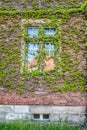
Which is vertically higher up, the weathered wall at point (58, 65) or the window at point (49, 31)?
the window at point (49, 31)

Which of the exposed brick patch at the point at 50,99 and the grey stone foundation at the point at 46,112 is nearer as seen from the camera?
the grey stone foundation at the point at 46,112

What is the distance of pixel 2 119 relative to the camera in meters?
11.0

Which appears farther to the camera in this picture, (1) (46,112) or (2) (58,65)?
(2) (58,65)

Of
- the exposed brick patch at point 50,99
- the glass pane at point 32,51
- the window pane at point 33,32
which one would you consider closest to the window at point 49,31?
the window pane at point 33,32

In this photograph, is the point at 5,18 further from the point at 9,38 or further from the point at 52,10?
the point at 52,10

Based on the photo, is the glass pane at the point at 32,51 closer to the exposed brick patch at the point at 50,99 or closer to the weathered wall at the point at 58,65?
the weathered wall at the point at 58,65

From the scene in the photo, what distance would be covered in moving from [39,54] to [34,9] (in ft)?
5.06

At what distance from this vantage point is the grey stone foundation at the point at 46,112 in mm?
10914

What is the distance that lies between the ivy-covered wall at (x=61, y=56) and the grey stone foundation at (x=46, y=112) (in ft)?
1.89

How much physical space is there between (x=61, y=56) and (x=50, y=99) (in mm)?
1491

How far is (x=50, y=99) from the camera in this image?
1107 cm

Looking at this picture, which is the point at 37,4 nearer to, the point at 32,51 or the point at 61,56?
the point at 32,51

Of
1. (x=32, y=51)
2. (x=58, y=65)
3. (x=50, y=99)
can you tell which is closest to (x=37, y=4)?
(x=32, y=51)

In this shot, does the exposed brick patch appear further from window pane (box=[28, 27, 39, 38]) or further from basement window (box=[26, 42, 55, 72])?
window pane (box=[28, 27, 39, 38])
